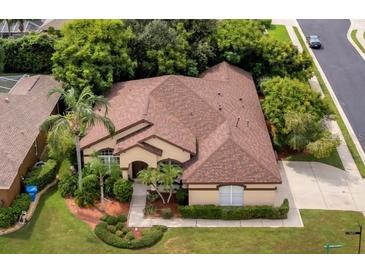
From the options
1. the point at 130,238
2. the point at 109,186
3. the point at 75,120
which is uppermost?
the point at 75,120

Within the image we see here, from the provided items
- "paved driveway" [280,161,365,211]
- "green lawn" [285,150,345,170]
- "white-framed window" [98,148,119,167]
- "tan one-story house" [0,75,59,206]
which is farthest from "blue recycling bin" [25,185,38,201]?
"green lawn" [285,150,345,170]

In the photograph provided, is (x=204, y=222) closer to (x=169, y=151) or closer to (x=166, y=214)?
(x=166, y=214)

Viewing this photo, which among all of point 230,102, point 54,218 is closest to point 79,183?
point 54,218

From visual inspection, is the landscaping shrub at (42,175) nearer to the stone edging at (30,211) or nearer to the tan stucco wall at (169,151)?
the stone edging at (30,211)

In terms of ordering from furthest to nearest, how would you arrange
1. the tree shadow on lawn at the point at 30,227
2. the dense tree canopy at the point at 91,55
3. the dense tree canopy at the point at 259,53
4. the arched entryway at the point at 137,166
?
the dense tree canopy at the point at 259,53
the dense tree canopy at the point at 91,55
the arched entryway at the point at 137,166
the tree shadow on lawn at the point at 30,227

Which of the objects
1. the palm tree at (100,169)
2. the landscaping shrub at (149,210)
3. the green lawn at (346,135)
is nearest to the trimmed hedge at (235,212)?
the landscaping shrub at (149,210)

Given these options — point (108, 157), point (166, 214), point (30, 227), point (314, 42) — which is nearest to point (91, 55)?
point (108, 157)
